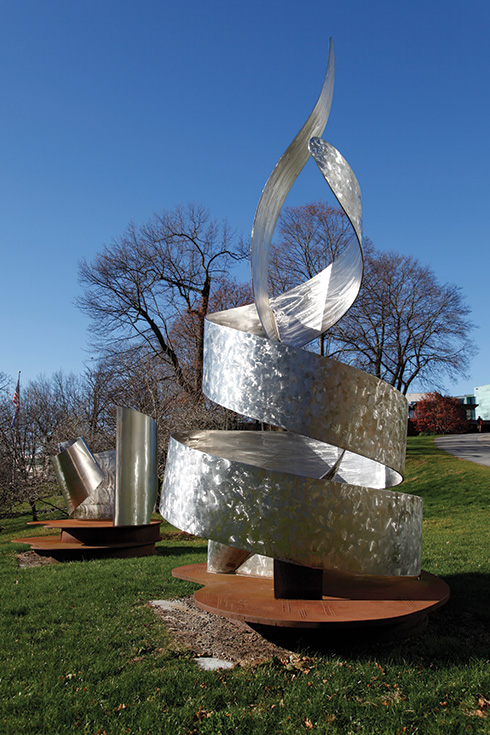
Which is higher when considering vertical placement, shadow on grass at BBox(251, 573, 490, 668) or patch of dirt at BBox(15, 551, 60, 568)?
shadow on grass at BBox(251, 573, 490, 668)

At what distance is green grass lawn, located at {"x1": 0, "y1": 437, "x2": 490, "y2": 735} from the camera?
3557 millimetres

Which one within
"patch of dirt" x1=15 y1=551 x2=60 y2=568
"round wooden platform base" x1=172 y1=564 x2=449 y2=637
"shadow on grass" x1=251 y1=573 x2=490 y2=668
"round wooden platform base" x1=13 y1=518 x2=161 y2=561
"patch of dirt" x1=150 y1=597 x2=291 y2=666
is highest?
"round wooden platform base" x1=172 y1=564 x2=449 y2=637

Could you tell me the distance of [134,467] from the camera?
958 cm

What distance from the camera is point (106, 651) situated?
15.8ft

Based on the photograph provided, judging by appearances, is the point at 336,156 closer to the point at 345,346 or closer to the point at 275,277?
the point at 275,277

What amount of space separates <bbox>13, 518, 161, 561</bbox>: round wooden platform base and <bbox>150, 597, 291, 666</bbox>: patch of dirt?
4462 millimetres

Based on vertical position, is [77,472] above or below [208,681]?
above

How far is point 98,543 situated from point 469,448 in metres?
20.5

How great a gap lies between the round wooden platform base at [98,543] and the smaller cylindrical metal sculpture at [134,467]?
692mm

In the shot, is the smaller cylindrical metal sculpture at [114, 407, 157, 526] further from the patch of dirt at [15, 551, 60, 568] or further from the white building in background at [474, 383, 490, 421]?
the white building in background at [474, 383, 490, 421]

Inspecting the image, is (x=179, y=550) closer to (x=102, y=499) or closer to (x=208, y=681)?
(x=102, y=499)

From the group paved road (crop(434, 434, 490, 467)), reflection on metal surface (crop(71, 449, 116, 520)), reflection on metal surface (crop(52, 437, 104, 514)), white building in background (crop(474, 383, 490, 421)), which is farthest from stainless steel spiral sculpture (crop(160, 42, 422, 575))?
white building in background (crop(474, 383, 490, 421))

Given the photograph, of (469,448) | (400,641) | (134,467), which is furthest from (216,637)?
(469,448)

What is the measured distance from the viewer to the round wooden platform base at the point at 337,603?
13.5ft
